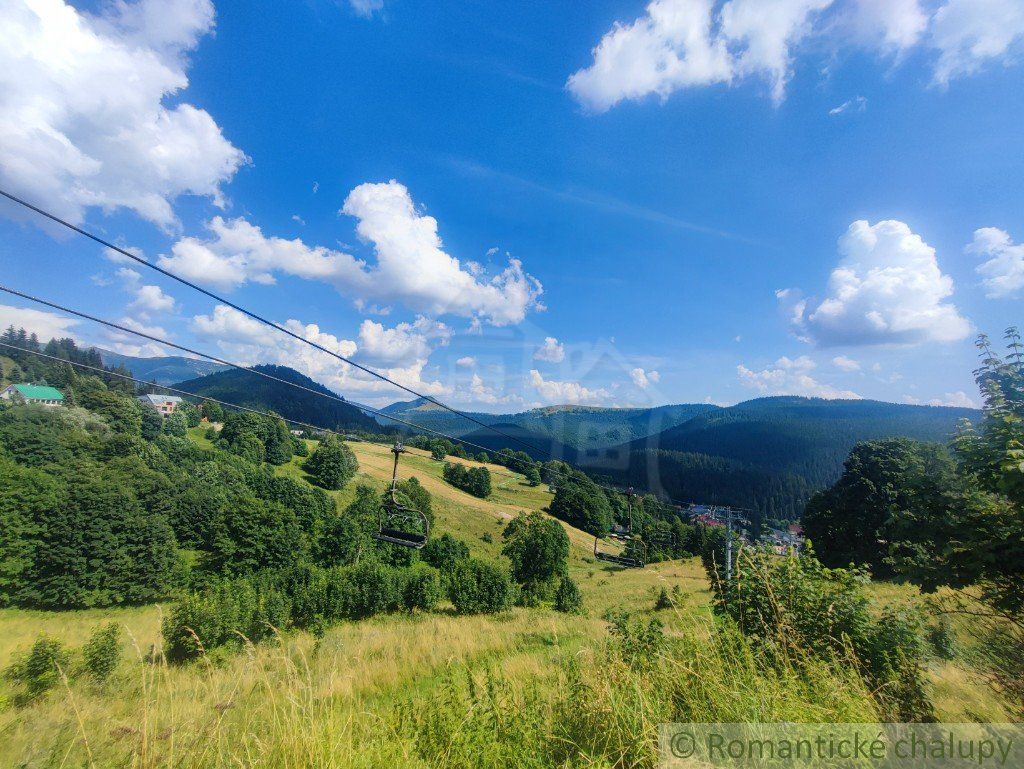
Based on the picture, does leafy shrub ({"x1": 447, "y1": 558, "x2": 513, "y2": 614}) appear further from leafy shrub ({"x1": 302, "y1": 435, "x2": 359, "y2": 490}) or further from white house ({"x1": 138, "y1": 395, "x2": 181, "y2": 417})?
white house ({"x1": 138, "y1": 395, "x2": 181, "y2": 417})

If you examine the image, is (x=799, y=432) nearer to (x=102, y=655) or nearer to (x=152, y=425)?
(x=102, y=655)

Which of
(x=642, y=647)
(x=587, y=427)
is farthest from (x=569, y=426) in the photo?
(x=642, y=647)

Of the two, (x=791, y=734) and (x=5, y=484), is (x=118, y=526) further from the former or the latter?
(x=791, y=734)

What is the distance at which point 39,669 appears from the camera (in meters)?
20.2

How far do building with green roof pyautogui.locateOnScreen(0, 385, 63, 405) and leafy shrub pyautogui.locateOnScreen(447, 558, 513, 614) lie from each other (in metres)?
115

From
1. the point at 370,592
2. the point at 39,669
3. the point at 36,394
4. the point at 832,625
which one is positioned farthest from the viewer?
the point at 36,394

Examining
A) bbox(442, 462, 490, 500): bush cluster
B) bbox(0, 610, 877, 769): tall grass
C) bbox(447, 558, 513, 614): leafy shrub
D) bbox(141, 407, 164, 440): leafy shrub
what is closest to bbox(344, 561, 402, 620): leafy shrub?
bbox(447, 558, 513, 614): leafy shrub

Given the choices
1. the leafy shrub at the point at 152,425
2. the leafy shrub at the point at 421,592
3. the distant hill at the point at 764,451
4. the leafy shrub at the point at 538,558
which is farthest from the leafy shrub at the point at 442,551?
the leafy shrub at the point at 152,425

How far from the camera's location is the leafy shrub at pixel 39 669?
18.7m

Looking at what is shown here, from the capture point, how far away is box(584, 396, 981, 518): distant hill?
293ft

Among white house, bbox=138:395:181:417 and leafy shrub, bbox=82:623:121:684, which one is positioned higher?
white house, bbox=138:395:181:417

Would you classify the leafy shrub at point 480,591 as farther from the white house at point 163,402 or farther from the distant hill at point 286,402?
the white house at point 163,402

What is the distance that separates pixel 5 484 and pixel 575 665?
240 feet

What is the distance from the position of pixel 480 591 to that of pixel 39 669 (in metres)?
23.7
